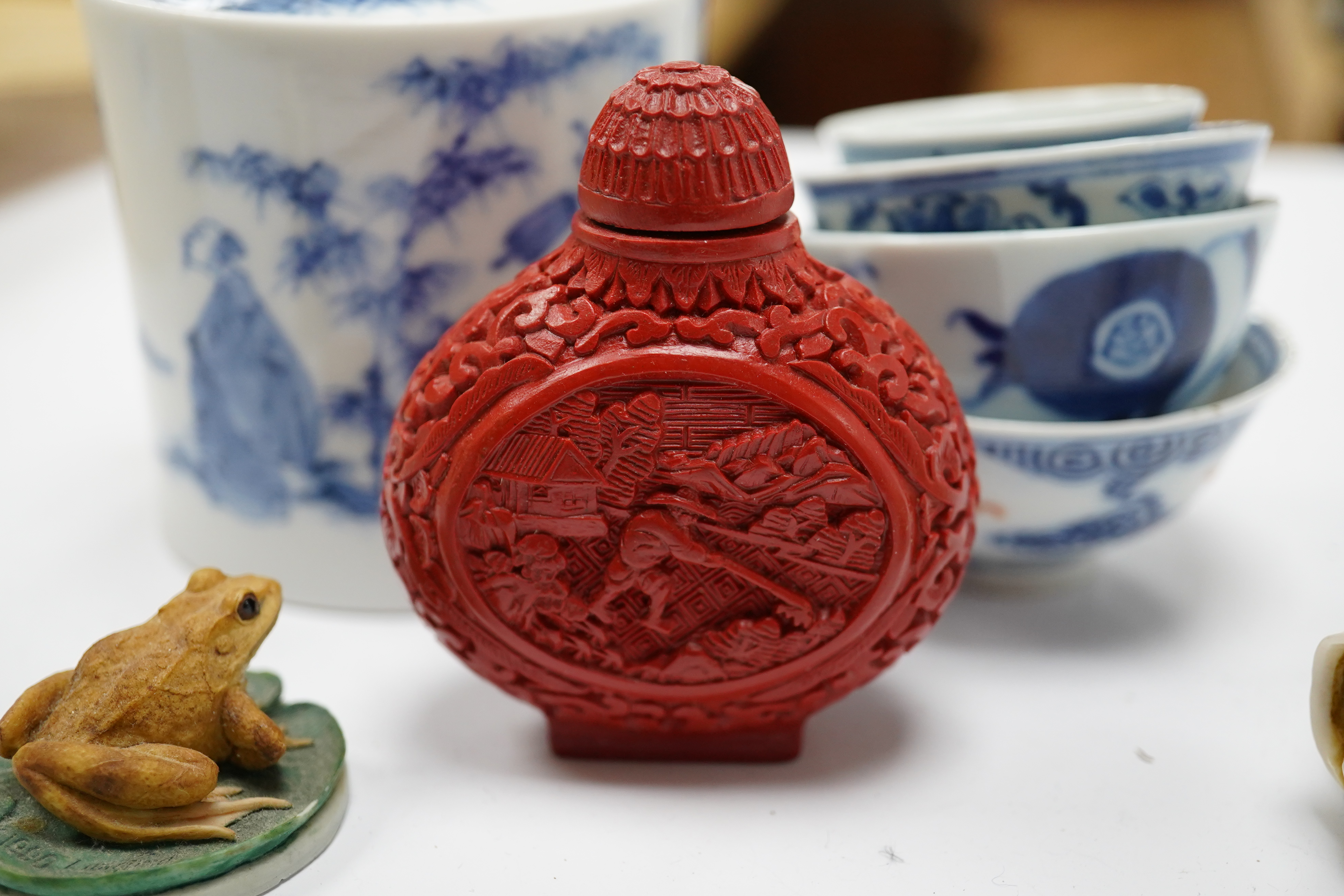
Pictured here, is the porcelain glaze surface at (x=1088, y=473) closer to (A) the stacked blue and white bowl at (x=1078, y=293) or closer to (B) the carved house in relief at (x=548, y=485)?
(A) the stacked blue and white bowl at (x=1078, y=293)

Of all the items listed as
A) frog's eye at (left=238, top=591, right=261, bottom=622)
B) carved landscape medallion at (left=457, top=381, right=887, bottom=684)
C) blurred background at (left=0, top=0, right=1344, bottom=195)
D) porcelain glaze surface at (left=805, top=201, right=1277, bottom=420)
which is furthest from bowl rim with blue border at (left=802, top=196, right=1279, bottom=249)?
blurred background at (left=0, top=0, right=1344, bottom=195)

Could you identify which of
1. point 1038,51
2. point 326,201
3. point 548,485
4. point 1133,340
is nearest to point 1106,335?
point 1133,340

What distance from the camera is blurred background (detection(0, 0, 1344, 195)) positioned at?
2.36 meters

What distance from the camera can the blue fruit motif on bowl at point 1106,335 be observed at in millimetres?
873

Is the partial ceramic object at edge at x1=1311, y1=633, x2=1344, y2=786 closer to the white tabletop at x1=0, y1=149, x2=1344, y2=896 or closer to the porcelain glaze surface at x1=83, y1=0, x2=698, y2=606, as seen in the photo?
the white tabletop at x1=0, y1=149, x2=1344, y2=896

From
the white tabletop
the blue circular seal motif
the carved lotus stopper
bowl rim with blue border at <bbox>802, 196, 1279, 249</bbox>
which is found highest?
the carved lotus stopper

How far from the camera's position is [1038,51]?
295 centimetres

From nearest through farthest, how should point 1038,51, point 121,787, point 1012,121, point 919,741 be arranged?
1. point 121,787
2. point 919,741
3. point 1012,121
4. point 1038,51

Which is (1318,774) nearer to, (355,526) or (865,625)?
(865,625)

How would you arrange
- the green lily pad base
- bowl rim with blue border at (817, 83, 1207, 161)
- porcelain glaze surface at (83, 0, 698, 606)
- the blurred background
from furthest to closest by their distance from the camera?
the blurred background, bowl rim with blue border at (817, 83, 1207, 161), porcelain glaze surface at (83, 0, 698, 606), the green lily pad base

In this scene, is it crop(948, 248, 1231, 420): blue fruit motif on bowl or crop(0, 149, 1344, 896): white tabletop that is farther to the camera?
crop(948, 248, 1231, 420): blue fruit motif on bowl

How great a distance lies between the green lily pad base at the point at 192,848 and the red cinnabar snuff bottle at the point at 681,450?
114mm

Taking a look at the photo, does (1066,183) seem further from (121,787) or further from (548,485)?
(121,787)

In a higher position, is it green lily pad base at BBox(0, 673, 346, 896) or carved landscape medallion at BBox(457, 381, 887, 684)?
carved landscape medallion at BBox(457, 381, 887, 684)
